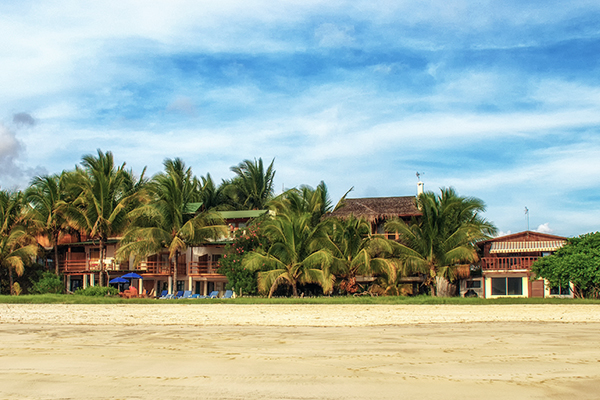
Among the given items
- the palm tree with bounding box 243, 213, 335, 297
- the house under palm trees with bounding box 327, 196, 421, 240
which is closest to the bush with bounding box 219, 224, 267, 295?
the palm tree with bounding box 243, 213, 335, 297

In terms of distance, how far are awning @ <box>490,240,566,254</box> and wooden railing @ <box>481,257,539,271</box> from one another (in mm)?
506

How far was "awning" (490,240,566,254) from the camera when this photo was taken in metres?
30.1

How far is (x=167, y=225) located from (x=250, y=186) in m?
12.6

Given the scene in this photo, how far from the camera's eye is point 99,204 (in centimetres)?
3112

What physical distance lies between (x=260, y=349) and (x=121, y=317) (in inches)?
323

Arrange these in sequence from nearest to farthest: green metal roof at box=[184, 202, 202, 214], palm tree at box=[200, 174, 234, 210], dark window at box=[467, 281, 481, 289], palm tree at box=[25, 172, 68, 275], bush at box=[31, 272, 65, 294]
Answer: green metal roof at box=[184, 202, 202, 214]
bush at box=[31, 272, 65, 294]
palm tree at box=[25, 172, 68, 275]
dark window at box=[467, 281, 481, 289]
palm tree at box=[200, 174, 234, 210]

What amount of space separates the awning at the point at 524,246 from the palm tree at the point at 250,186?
16774 millimetres

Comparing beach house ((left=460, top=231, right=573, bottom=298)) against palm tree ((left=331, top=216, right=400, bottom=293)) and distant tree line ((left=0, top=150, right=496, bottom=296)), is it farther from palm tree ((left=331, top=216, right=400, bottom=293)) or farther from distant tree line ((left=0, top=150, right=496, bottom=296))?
palm tree ((left=331, top=216, right=400, bottom=293))

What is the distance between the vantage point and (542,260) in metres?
26.2

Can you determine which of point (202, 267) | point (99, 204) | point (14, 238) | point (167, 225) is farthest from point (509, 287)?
point (14, 238)

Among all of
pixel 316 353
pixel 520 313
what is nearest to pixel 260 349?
pixel 316 353

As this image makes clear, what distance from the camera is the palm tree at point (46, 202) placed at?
106 feet

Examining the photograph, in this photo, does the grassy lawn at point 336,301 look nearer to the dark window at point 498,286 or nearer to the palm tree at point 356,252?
the palm tree at point 356,252

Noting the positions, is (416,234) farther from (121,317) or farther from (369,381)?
(369,381)
